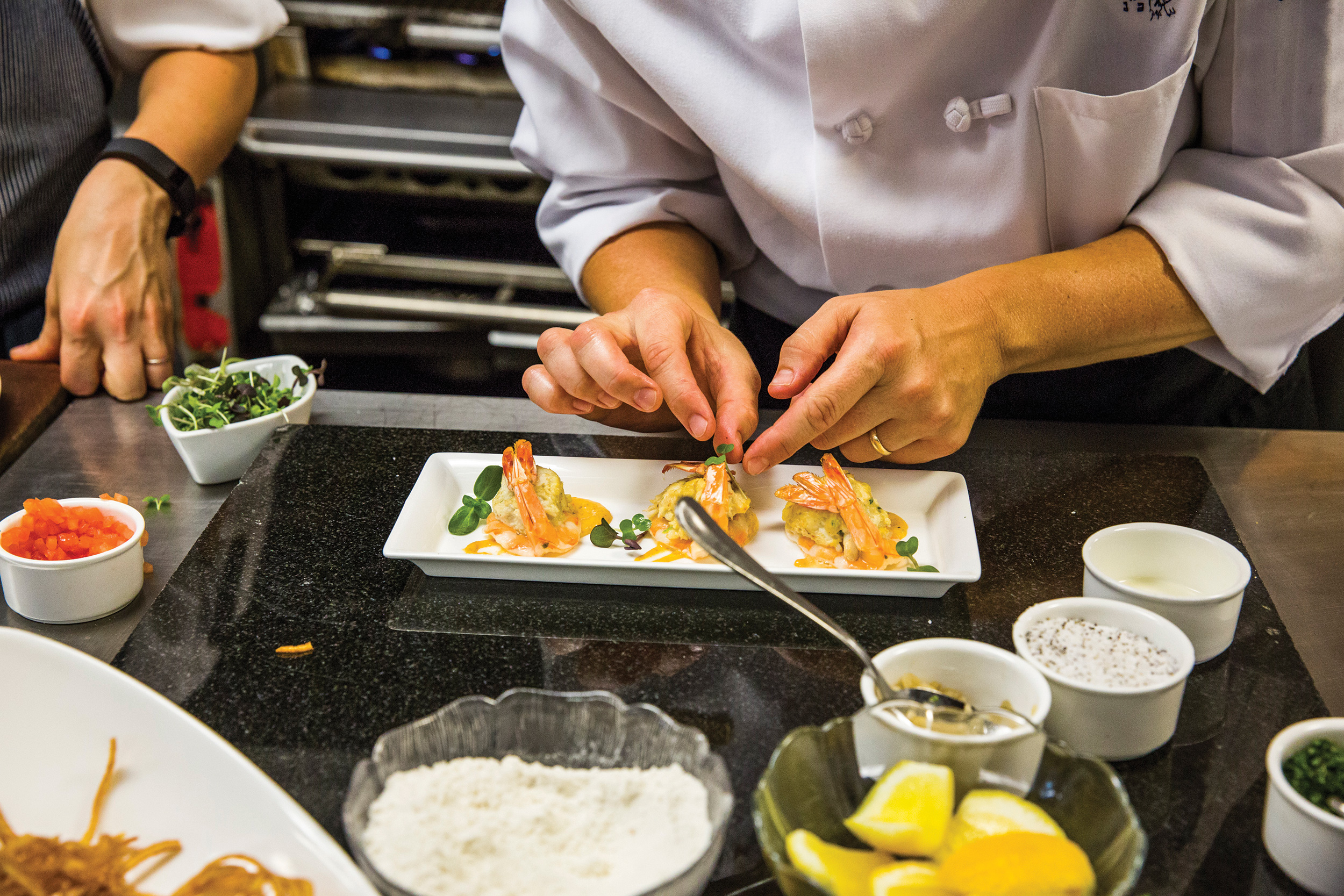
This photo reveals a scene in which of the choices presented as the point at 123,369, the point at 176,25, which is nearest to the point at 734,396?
the point at 123,369

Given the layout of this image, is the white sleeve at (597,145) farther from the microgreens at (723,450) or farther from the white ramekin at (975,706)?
the white ramekin at (975,706)

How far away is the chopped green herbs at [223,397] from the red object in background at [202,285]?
1200mm

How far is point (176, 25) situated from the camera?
1.99 meters

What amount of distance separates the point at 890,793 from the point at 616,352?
67 centimetres

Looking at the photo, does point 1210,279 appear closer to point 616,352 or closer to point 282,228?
point 616,352

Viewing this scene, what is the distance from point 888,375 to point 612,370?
335mm

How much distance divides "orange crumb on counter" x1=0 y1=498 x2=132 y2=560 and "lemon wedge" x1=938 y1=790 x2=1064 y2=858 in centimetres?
92

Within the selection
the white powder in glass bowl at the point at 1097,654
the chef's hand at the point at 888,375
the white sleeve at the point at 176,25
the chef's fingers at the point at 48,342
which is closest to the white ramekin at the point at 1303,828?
the white powder in glass bowl at the point at 1097,654

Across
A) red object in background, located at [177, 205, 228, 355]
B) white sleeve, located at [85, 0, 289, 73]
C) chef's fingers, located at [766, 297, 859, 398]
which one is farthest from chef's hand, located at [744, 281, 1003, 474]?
red object in background, located at [177, 205, 228, 355]

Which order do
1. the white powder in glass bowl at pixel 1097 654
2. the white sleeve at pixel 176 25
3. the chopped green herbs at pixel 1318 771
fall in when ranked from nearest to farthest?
1. the chopped green herbs at pixel 1318 771
2. the white powder in glass bowl at pixel 1097 654
3. the white sleeve at pixel 176 25

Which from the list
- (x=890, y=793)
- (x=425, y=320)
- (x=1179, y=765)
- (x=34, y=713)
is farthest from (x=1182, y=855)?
(x=425, y=320)

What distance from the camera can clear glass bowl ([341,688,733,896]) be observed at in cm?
82

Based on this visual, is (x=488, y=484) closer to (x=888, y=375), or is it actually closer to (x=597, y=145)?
(x=888, y=375)

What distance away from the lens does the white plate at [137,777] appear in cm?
77
